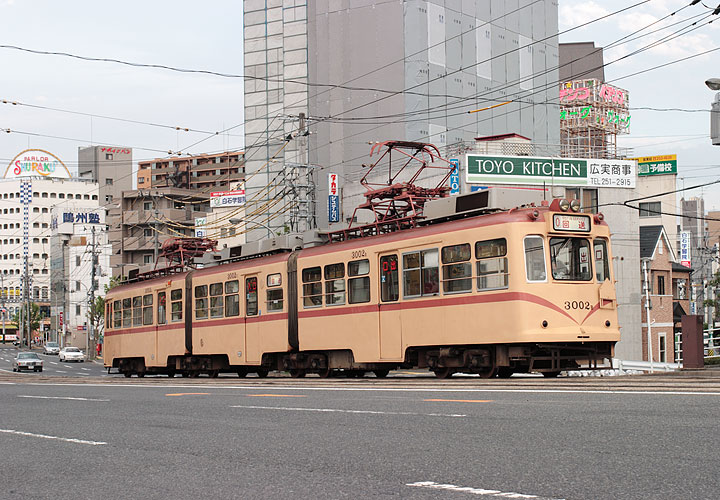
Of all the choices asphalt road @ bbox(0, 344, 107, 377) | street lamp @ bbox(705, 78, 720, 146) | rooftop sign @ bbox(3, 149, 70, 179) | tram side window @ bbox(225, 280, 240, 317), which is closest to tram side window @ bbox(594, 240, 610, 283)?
street lamp @ bbox(705, 78, 720, 146)

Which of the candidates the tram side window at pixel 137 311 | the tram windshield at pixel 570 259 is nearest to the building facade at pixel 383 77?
the tram side window at pixel 137 311

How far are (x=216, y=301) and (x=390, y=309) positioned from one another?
8191mm

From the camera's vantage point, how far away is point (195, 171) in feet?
429

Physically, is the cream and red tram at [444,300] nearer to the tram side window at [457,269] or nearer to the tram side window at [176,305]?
the tram side window at [457,269]

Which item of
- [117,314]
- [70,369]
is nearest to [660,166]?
[70,369]

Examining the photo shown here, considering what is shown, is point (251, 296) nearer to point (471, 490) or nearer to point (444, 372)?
point (444, 372)

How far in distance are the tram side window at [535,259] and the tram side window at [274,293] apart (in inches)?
306

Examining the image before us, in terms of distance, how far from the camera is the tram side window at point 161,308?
2842 centimetres

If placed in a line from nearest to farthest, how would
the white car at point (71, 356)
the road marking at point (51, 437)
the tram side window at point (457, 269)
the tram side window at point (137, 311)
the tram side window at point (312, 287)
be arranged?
the road marking at point (51, 437)
the tram side window at point (457, 269)
the tram side window at point (312, 287)
the tram side window at point (137, 311)
the white car at point (71, 356)

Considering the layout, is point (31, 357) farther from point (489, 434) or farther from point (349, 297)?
point (489, 434)

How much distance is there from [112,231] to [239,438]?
117 m

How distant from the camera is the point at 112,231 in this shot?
120688mm

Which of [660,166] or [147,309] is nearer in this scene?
[147,309]

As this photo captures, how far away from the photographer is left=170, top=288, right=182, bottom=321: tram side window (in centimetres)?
2731
